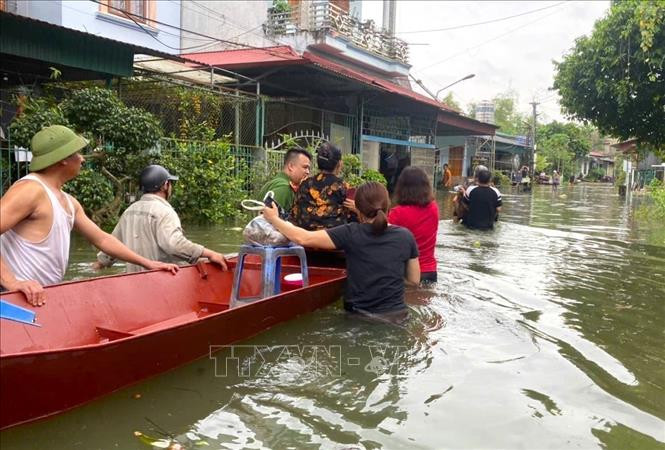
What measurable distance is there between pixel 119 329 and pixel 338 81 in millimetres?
12822

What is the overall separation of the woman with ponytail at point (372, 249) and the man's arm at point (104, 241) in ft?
3.27

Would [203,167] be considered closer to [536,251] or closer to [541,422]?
[536,251]

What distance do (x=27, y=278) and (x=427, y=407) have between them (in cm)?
258

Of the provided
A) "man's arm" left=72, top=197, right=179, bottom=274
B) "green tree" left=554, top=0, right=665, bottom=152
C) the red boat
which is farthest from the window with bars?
"man's arm" left=72, top=197, right=179, bottom=274

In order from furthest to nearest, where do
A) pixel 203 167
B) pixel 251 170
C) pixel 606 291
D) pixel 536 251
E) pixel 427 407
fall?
pixel 251 170, pixel 203 167, pixel 536 251, pixel 606 291, pixel 427 407

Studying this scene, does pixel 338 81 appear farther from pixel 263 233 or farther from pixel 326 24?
pixel 263 233

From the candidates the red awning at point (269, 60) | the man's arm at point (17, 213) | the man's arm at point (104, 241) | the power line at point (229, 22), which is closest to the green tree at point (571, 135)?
the power line at point (229, 22)

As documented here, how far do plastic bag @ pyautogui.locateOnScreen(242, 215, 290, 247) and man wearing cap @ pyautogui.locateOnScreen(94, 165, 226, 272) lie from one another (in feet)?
1.68

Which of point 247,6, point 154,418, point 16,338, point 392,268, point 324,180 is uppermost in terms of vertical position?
point 247,6

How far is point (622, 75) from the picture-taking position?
1377 cm

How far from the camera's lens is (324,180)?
5453 millimetres

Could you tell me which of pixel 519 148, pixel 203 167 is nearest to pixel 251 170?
pixel 203 167

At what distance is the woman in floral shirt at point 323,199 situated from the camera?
5.43 m

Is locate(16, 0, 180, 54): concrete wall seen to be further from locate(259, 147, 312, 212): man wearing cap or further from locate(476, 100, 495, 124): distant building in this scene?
locate(476, 100, 495, 124): distant building
